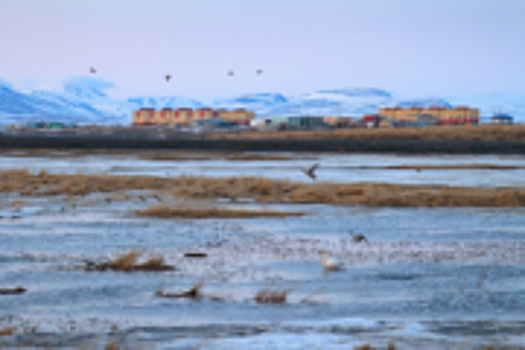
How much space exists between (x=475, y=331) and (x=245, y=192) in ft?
67.6

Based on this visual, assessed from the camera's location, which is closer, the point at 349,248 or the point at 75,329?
the point at 75,329

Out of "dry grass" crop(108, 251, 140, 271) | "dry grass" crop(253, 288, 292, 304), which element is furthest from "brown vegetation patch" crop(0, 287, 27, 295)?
"dry grass" crop(253, 288, 292, 304)

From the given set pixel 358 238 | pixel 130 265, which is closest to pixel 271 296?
pixel 130 265

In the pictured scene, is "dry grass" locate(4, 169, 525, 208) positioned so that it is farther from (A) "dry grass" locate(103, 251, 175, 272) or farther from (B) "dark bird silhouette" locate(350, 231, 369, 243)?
(A) "dry grass" locate(103, 251, 175, 272)

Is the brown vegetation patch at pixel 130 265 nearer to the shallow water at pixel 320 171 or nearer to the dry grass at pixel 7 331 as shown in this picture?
the dry grass at pixel 7 331

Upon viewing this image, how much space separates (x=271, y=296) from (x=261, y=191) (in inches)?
722

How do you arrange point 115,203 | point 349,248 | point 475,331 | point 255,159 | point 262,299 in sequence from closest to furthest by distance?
1. point 475,331
2. point 262,299
3. point 349,248
4. point 115,203
5. point 255,159

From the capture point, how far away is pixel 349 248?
59.1ft

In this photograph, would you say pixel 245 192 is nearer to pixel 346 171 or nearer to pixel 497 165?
pixel 346 171

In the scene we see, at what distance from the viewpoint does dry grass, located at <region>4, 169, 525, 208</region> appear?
27250 millimetres

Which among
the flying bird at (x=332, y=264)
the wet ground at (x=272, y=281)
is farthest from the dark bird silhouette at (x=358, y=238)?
the flying bird at (x=332, y=264)

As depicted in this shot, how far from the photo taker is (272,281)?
1432 centimetres

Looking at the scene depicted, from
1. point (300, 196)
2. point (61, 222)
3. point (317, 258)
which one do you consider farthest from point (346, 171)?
point (317, 258)

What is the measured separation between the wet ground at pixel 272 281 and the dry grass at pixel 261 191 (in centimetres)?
278
